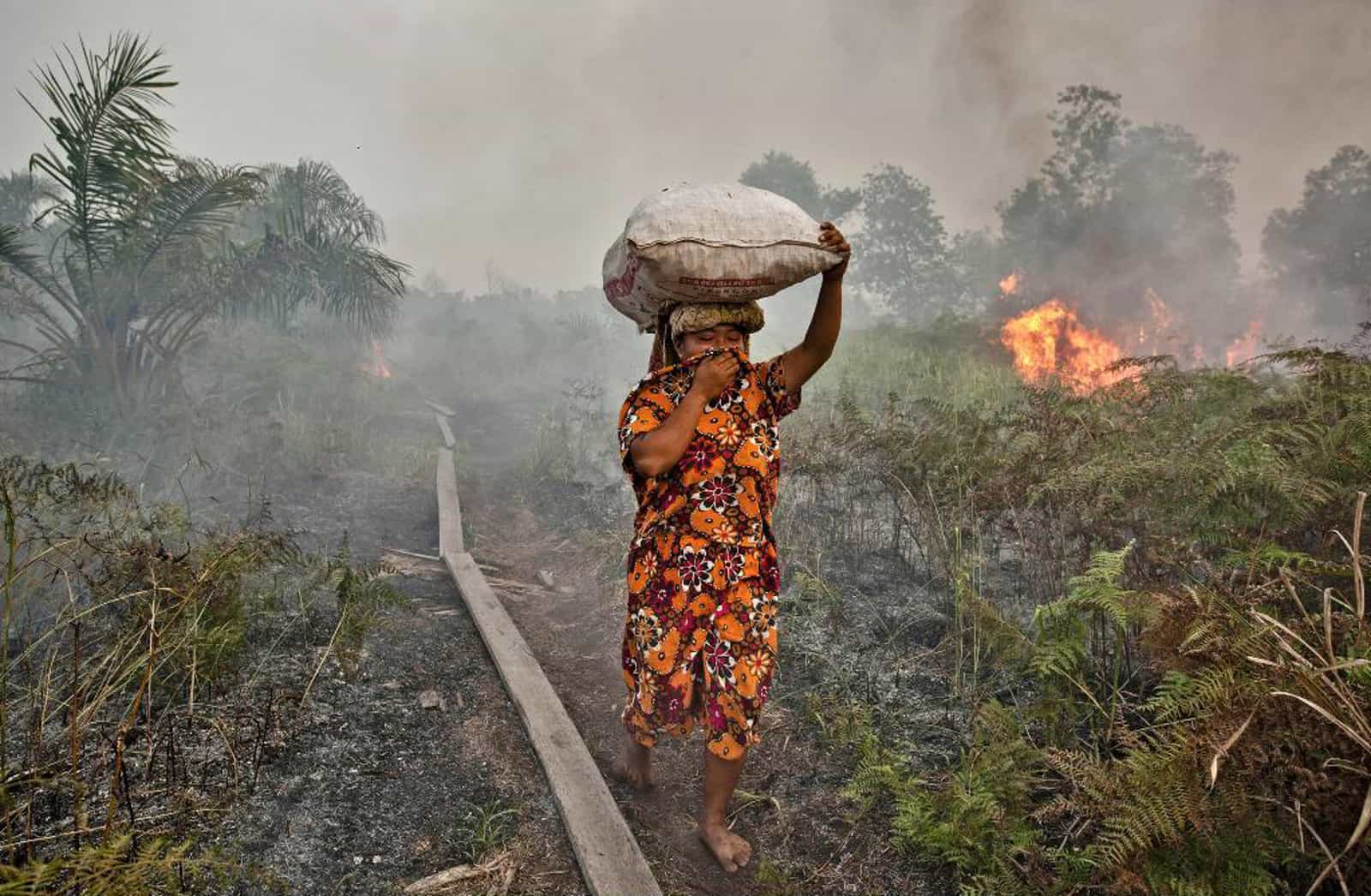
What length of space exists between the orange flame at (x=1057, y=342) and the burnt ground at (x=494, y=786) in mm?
12148

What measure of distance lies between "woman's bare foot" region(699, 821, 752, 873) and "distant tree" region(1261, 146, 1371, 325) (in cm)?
2418

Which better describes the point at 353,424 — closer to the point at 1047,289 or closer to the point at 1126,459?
the point at 1126,459

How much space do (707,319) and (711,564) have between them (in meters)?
0.80

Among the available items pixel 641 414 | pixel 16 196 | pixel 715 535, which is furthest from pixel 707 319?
pixel 16 196

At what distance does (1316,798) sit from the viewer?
1492 millimetres

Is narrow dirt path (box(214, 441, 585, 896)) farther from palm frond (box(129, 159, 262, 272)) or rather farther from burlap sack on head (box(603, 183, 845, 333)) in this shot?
palm frond (box(129, 159, 262, 272))

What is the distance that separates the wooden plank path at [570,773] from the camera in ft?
7.02

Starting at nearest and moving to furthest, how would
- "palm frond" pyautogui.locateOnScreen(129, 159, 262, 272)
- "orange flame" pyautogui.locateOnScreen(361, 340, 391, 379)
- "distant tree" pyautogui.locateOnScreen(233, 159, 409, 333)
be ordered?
"palm frond" pyautogui.locateOnScreen(129, 159, 262, 272) → "distant tree" pyautogui.locateOnScreen(233, 159, 409, 333) → "orange flame" pyautogui.locateOnScreen(361, 340, 391, 379)

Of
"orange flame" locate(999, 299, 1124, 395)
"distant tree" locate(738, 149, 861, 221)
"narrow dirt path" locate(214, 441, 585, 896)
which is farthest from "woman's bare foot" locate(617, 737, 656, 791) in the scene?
"distant tree" locate(738, 149, 861, 221)

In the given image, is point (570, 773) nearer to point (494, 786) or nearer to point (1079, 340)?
point (494, 786)

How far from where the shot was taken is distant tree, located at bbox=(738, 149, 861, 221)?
33.7 m

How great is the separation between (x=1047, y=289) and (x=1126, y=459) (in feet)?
58.1

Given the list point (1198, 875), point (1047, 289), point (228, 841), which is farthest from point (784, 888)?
point (1047, 289)

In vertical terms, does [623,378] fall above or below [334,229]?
below
